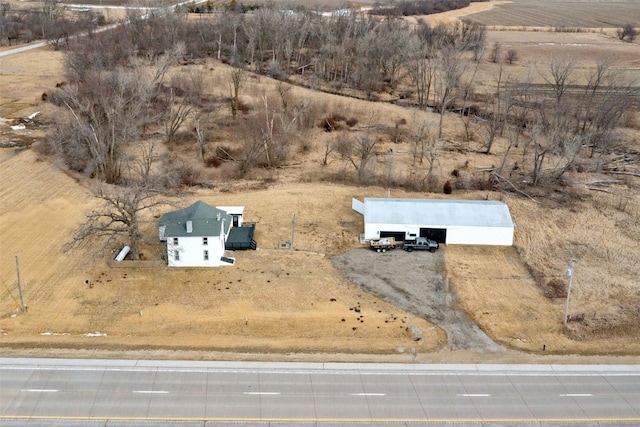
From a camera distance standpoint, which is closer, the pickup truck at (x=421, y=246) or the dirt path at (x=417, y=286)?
the dirt path at (x=417, y=286)

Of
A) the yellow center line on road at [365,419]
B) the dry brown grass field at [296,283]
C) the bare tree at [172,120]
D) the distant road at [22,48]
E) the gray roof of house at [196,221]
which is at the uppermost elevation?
the distant road at [22,48]

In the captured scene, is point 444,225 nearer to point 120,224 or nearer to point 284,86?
point 120,224

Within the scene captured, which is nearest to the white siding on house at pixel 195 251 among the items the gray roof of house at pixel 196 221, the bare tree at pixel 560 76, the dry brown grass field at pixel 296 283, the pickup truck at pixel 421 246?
the gray roof of house at pixel 196 221

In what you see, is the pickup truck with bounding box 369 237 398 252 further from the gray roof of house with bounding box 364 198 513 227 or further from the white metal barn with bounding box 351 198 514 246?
the gray roof of house with bounding box 364 198 513 227

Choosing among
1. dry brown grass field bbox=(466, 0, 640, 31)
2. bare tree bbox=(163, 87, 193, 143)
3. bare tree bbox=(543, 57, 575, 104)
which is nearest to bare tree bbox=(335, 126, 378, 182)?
bare tree bbox=(163, 87, 193, 143)

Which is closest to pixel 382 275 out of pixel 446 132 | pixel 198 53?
pixel 446 132

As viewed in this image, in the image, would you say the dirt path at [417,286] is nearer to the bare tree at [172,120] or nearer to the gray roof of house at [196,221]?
the gray roof of house at [196,221]

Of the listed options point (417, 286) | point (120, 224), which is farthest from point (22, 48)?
point (417, 286)
